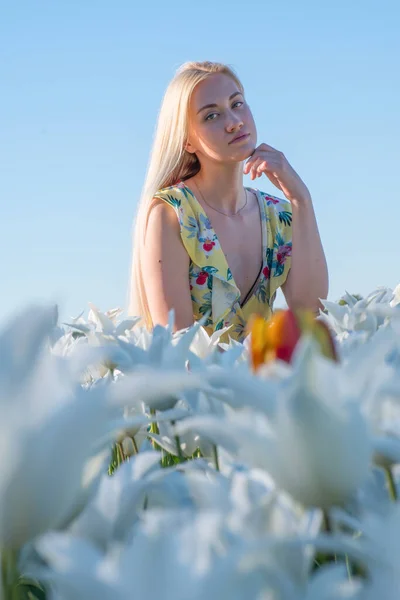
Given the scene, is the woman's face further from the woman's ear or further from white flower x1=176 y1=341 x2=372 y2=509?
white flower x1=176 y1=341 x2=372 y2=509

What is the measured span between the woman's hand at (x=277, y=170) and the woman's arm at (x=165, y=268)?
464mm

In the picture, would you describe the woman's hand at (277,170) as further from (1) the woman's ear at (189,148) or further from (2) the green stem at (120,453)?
(2) the green stem at (120,453)

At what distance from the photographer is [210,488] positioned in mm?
587

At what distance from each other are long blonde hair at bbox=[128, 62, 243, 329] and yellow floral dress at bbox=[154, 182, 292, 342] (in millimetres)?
186

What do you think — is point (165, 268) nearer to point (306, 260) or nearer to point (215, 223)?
point (215, 223)

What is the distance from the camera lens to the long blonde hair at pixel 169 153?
4210 mm

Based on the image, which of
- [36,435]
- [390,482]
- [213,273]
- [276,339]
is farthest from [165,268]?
[36,435]

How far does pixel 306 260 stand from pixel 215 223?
1.57 feet

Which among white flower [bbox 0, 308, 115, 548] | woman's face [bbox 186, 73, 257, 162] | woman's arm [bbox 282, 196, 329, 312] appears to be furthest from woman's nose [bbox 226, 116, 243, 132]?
white flower [bbox 0, 308, 115, 548]

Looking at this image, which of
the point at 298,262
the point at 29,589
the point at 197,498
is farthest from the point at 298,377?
the point at 298,262

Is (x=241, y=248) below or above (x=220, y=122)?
below

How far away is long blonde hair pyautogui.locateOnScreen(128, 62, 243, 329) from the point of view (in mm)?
4210

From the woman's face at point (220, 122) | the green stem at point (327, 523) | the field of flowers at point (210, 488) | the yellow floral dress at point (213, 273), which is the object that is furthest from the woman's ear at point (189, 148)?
the green stem at point (327, 523)

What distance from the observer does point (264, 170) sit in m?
3.82
